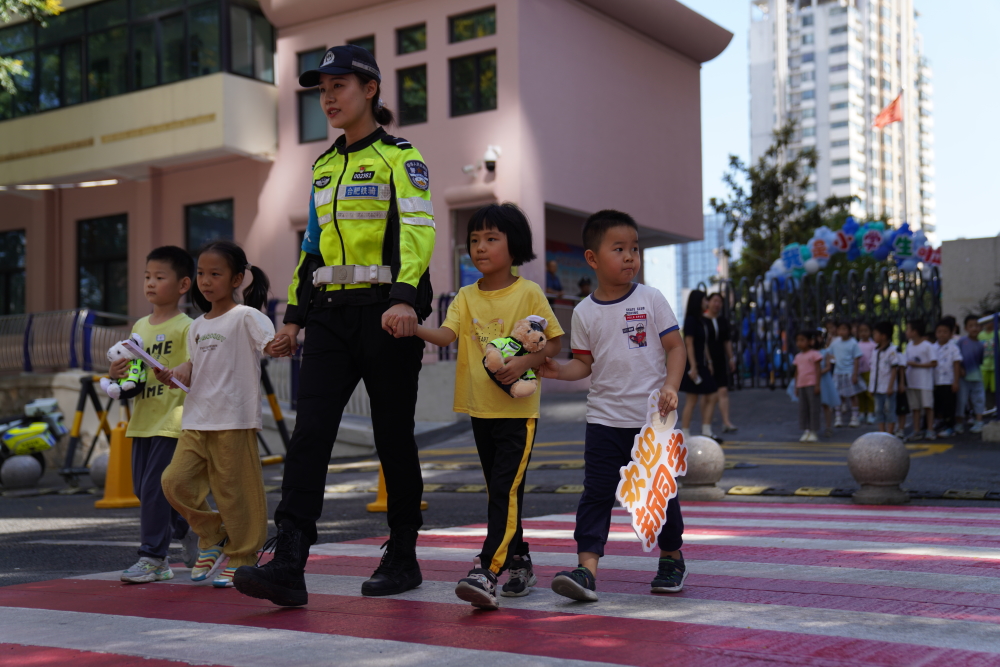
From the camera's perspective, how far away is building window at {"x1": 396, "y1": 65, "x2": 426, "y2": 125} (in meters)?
22.2

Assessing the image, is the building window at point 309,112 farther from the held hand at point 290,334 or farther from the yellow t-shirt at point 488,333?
the yellow t-shirt at point 488,333

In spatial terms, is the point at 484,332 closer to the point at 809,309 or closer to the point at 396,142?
the point at 396,142

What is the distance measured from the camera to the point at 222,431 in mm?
4750

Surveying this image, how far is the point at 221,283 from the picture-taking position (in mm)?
4906

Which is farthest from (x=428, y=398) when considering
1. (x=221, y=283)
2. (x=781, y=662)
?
(x=781, y=662)

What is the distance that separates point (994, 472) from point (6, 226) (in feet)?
85.3

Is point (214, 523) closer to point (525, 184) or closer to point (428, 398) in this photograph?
point (428, 398)

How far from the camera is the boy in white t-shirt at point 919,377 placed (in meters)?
13.2

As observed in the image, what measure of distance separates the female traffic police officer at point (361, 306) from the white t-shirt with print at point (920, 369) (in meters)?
10.5

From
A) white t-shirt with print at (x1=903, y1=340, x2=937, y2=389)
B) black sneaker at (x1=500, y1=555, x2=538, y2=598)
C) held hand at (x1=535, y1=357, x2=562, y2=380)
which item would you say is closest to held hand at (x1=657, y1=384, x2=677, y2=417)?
held hand at (x1=535, y1=357, x2=562, y2=380)

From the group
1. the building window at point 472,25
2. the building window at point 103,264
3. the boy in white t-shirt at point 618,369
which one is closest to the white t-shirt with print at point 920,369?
the boy in white t-shirt at point 618,369

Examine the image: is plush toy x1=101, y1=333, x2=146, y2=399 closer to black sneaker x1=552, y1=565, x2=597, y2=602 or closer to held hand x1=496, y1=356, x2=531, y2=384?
held hand x1=496, y1=356, x2=531, y2=384

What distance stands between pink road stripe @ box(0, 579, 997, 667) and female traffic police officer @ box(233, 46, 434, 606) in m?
A: 0.32

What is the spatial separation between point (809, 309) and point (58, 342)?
46.6 ft
